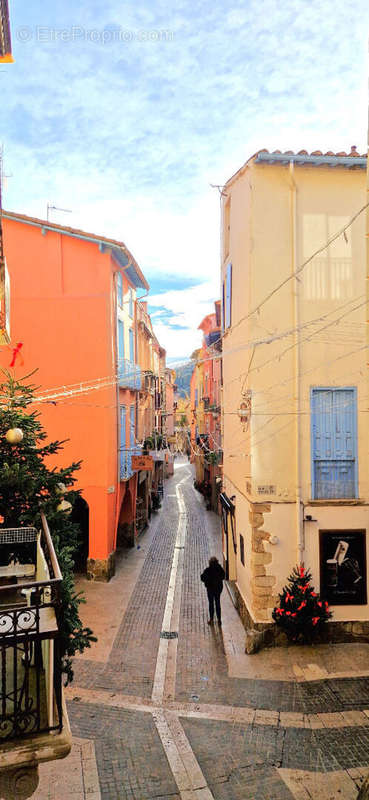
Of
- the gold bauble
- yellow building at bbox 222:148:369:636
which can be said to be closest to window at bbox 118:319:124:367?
yellow building at bbox 222:148:369:636

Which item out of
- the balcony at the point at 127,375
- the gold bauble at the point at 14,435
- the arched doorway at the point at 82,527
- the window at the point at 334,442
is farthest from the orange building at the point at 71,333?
the gold bauble at the point at 14,435

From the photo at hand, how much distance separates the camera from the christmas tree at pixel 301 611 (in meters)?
10.2

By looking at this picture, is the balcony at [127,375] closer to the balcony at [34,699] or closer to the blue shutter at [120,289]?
the blue shutter at [120,289]

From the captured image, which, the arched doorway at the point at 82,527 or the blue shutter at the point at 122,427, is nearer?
the arched doorway at the point at 82,527

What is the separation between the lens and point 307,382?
1098 centimetres

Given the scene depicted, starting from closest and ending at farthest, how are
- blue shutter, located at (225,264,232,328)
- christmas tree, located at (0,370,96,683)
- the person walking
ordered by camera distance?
christmas tree, located at (0,370,96,683) < the person walking < blue shutter, located at (225,264,232,328)

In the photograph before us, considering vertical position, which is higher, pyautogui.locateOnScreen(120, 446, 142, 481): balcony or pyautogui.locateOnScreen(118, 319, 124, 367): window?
pyautogui.locateOnScreen(118, 319, 124, 367): window

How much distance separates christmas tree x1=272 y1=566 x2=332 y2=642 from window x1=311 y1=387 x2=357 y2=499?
1889 mm

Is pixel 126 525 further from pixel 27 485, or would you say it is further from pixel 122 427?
pixel 27 485

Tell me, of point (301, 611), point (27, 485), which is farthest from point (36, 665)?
point (301, 611)

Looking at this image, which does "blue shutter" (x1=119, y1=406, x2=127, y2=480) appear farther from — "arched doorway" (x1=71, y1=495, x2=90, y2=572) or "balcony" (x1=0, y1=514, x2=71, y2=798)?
"balcony" (x1=0, y1=514, x2=71, y2=798)

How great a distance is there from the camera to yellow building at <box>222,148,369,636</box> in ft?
35.3

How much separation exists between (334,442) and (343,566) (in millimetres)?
2611

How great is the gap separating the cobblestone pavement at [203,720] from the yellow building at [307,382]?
65.9 inches
